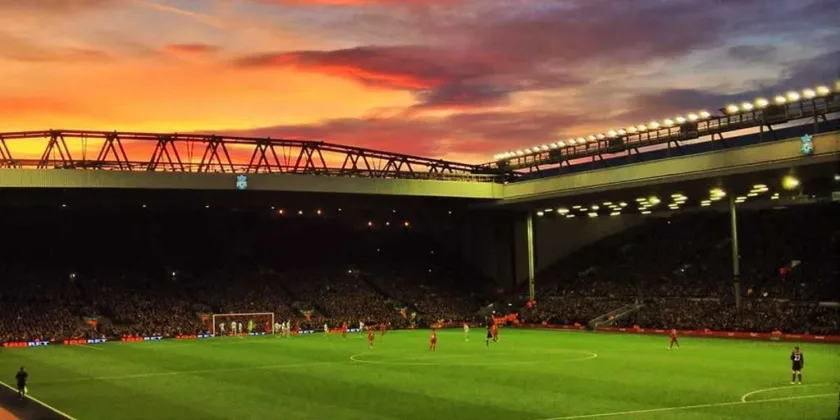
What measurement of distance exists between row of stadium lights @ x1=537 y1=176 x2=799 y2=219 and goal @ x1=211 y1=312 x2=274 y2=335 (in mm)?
33201

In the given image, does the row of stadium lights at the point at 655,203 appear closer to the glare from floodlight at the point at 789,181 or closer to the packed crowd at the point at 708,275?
A: the glare from floodlight at the point at 789,181

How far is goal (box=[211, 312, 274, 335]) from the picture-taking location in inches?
3088

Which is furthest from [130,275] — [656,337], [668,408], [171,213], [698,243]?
[668,408]

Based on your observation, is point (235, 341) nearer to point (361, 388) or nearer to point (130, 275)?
point (130, 275)

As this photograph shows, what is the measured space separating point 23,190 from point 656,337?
56.6m

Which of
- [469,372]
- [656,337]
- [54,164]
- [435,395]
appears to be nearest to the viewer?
[435,395]

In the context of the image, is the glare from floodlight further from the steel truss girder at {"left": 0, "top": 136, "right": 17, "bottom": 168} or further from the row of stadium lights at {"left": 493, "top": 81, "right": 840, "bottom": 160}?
the steel truss girder at {"left": 0, "top": 136, "right": 17, "bottom": 168}

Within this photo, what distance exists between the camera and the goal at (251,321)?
78438 mm

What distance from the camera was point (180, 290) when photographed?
86375 mm

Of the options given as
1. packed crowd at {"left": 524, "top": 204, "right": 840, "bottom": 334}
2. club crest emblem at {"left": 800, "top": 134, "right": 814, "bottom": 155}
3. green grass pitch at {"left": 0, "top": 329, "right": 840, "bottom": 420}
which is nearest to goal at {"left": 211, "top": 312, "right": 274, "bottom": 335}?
green grass pitch at {"left": 0, "top": 329, "right": 840, "bottom": 420}

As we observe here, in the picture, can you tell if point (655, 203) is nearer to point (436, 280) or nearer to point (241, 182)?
point (436, 280)

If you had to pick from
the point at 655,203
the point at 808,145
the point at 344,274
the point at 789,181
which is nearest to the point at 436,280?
the point at 344,274

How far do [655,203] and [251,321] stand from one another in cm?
4160

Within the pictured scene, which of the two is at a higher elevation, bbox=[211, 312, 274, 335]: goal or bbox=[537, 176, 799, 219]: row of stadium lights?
bbox=[537, 176, 799, 219]: row of stadium lights
